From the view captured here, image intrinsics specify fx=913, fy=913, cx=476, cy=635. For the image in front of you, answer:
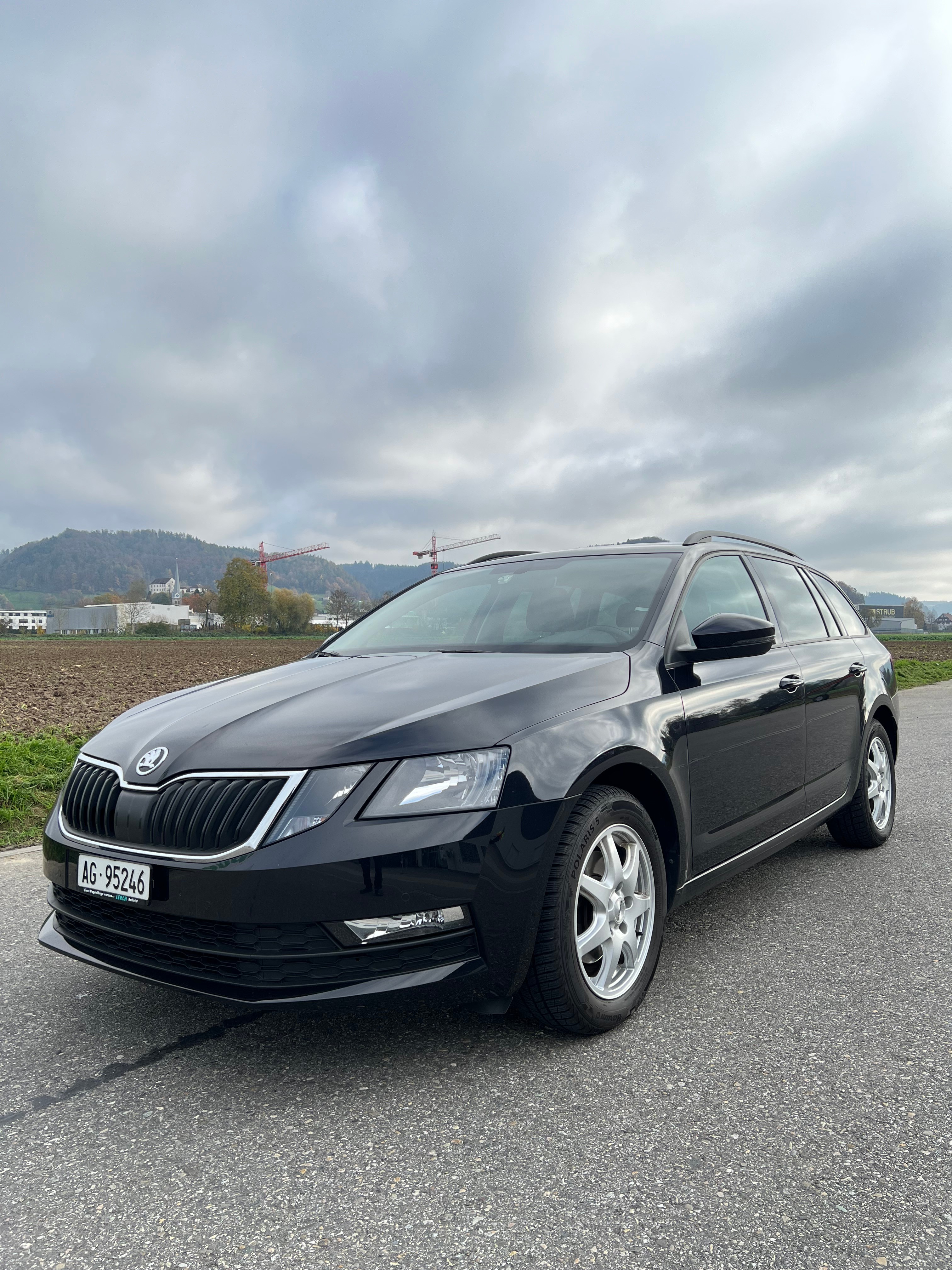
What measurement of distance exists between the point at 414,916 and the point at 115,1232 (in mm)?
920

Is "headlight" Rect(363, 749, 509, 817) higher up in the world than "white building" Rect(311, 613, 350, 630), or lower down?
lower down

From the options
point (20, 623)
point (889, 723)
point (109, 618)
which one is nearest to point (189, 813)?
point (889, 723)

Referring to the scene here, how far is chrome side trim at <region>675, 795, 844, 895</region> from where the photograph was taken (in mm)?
3295

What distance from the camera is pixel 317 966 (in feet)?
7.79

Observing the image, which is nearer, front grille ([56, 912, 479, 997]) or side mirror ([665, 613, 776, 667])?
front grille ([56, 912, 479, 997])

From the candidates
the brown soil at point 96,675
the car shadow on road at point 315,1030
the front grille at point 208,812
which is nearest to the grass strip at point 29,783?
the brown soil at point 96,675

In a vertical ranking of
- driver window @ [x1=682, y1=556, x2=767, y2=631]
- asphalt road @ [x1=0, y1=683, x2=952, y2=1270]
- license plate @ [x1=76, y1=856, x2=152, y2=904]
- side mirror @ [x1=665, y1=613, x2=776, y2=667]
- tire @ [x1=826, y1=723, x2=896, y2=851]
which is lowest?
asphalt road @ [x1=0, y1=683, x2=952, y2=1270]

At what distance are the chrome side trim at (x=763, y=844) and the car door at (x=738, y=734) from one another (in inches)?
0.8

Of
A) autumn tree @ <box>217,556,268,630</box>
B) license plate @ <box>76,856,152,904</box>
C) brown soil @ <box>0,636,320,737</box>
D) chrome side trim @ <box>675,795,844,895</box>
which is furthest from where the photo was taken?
autumn tree @ <box>217,556,268,630</box>

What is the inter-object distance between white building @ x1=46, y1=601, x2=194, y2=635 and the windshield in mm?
131720

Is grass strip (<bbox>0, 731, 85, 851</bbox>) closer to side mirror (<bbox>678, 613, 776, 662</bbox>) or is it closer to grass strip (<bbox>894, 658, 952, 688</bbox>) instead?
side mirror (<bbox>678, 613, 776, 662</bbox>)

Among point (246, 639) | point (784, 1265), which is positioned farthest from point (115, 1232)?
point (246, 639)

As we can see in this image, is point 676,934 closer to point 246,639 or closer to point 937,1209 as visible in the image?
point 937,1209

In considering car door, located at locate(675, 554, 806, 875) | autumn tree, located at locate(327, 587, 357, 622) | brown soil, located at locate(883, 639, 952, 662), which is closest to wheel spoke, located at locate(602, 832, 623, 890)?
car door, located at locate(675, 554, 806, 875)
